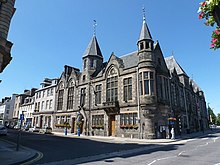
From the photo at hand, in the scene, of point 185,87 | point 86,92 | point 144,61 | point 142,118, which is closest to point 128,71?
point 144,61

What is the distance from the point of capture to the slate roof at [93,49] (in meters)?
36.7

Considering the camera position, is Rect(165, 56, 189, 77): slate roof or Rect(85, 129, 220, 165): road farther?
Rect(165, 56, 189, 77): slate roof

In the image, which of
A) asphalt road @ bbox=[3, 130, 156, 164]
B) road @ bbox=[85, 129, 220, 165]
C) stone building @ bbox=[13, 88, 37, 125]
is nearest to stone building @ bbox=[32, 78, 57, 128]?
stone building @ bbox=[13, 88, 37, 125]

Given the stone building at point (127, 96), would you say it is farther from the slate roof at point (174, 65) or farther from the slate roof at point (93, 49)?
the slate roof at point (174, 65)

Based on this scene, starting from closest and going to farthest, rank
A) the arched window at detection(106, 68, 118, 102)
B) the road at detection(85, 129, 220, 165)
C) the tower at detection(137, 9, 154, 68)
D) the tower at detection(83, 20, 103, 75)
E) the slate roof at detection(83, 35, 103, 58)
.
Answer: the road at detection(85, 129, 220, 165), the tower at detection(137, 9, 154, 68), the arched window at detection(106, 68, 118, 102), the tower at detection(83, 20, 103, 75), the slate roof at detection(83, 35, 103, 58)

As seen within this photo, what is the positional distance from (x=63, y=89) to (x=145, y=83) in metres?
23.2

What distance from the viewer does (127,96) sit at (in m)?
26.9

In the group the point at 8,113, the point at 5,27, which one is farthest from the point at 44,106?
the point at 5,27

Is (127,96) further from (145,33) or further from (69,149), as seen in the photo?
(69,149)

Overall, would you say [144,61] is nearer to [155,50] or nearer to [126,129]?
[155,50]

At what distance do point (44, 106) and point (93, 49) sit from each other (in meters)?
22.2

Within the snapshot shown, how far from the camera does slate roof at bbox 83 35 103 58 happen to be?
36650 mm

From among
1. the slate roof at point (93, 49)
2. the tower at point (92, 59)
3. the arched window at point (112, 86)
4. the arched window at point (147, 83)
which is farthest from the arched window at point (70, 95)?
the arched window at point (147, 83)

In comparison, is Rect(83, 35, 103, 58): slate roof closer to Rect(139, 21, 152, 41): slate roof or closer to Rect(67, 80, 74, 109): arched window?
Rect(67, 80, 74, 109): arched window
